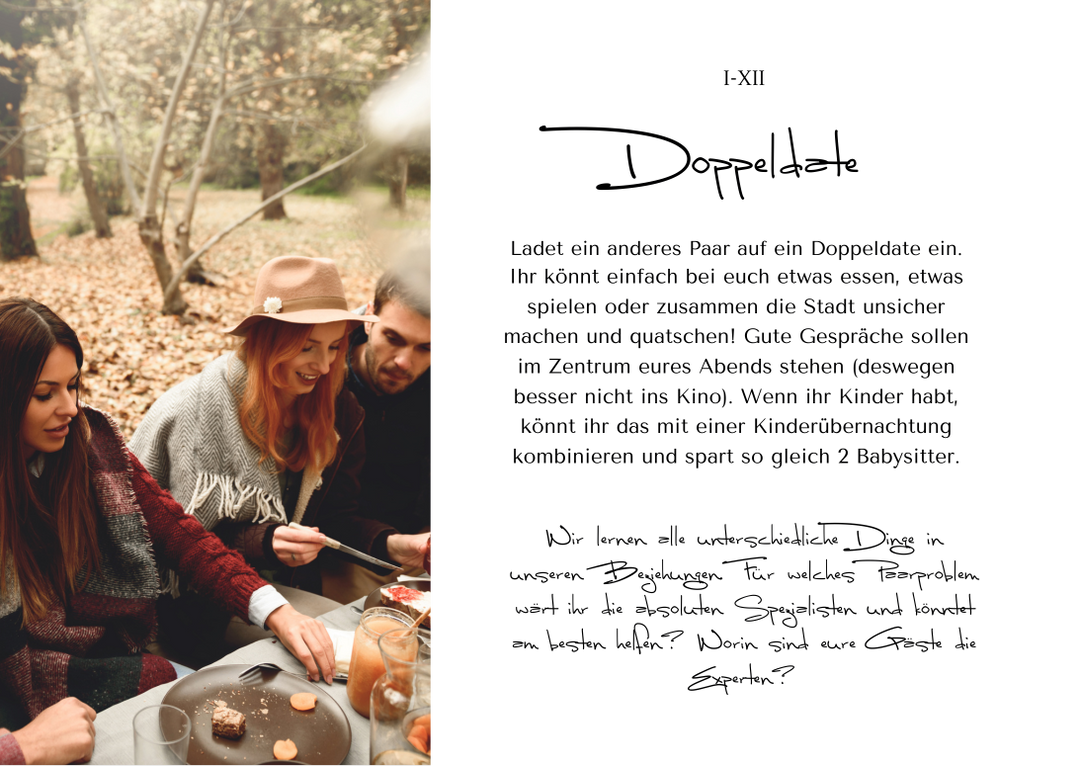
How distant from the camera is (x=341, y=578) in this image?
1377 mm

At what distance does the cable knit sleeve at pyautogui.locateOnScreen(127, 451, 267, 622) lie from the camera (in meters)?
1.25

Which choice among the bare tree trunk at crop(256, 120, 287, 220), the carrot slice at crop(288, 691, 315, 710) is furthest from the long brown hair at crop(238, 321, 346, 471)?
the carrot slice at crop(288, 691, 315, 710)

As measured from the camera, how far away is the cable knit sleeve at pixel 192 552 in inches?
49.2

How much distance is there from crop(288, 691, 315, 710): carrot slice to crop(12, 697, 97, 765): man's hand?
1.01 feet

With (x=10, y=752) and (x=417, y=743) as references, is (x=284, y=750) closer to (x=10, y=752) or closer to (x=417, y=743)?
(x=417, y=743)

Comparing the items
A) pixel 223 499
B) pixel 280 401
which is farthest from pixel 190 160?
pixel 223 499

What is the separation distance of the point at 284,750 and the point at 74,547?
1.86ft

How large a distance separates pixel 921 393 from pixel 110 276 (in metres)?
1.53

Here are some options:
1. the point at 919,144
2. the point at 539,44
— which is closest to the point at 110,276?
the point at 539,44

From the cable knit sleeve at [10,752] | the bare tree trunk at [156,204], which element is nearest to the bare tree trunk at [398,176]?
the bare tree trunk at [156,204]

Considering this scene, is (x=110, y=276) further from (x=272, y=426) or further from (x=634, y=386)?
(x=634, y=386)

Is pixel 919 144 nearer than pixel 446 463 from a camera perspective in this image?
Yes

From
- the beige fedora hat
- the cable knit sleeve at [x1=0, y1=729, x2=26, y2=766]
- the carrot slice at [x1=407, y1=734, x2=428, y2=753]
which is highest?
the beige fedora hat

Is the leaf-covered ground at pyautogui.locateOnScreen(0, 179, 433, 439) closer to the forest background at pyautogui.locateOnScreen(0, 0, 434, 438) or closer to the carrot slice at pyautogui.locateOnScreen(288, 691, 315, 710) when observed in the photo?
the forest background at pyautogui.locateOnScreen(0, 0, 434, 438)
